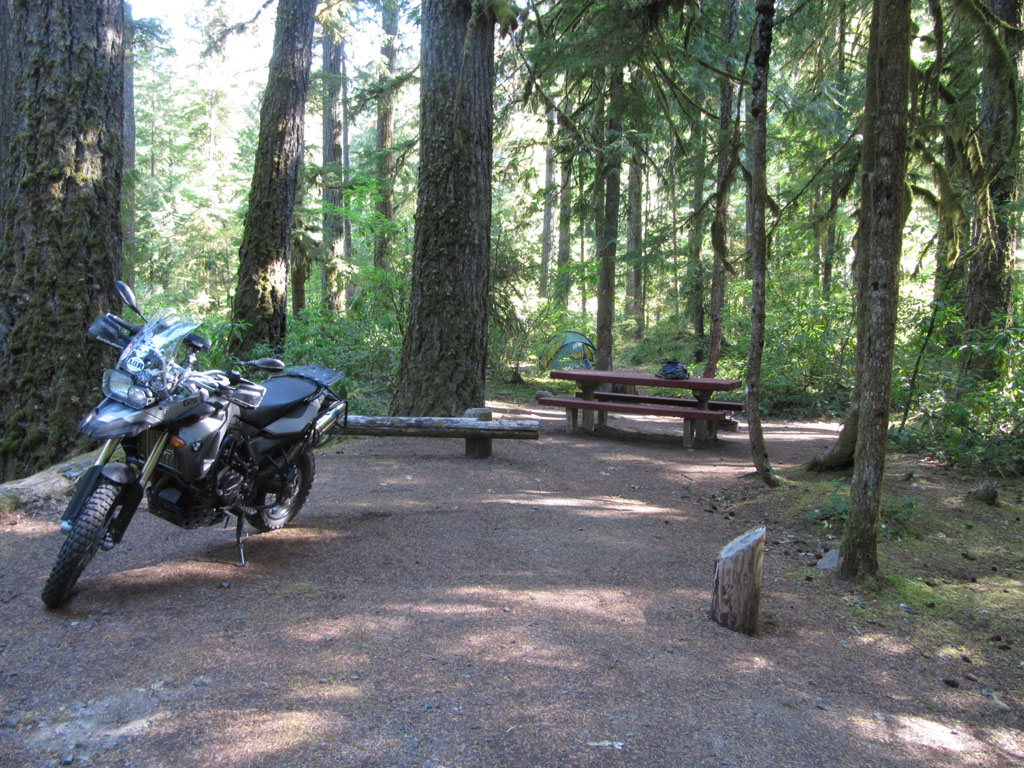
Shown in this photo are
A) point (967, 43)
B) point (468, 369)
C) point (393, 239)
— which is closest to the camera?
point (967, 43)

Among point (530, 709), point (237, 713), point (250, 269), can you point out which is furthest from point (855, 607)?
point (250, 269)

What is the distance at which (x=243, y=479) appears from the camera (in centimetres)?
459

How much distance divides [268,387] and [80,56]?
432cm

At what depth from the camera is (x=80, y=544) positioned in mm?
3615

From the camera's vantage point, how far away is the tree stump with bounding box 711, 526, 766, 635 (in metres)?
4.15

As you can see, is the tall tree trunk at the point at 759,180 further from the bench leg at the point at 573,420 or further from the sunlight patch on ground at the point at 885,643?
the bench leg at the point at 573,420

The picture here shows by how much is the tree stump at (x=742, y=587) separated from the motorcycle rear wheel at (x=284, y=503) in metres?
3.08

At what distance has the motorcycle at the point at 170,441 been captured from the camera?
3.70 metres

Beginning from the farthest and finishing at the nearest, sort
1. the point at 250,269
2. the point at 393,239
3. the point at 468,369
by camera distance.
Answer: the point at 393,239
the point at 250,269
the point at 468,369

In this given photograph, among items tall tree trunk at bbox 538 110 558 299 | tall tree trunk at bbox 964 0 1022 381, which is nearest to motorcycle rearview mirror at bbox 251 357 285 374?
tall tree trunk at bbox 538 110 558 299

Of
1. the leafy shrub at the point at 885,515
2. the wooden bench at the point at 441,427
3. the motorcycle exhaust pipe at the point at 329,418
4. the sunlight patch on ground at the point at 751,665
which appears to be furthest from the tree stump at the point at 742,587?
the wooden bench at the point at 441,427

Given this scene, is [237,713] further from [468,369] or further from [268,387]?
[468,369]

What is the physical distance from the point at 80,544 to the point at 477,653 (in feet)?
6.86

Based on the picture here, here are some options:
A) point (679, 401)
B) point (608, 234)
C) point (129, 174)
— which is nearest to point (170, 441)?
point (679, 401)
